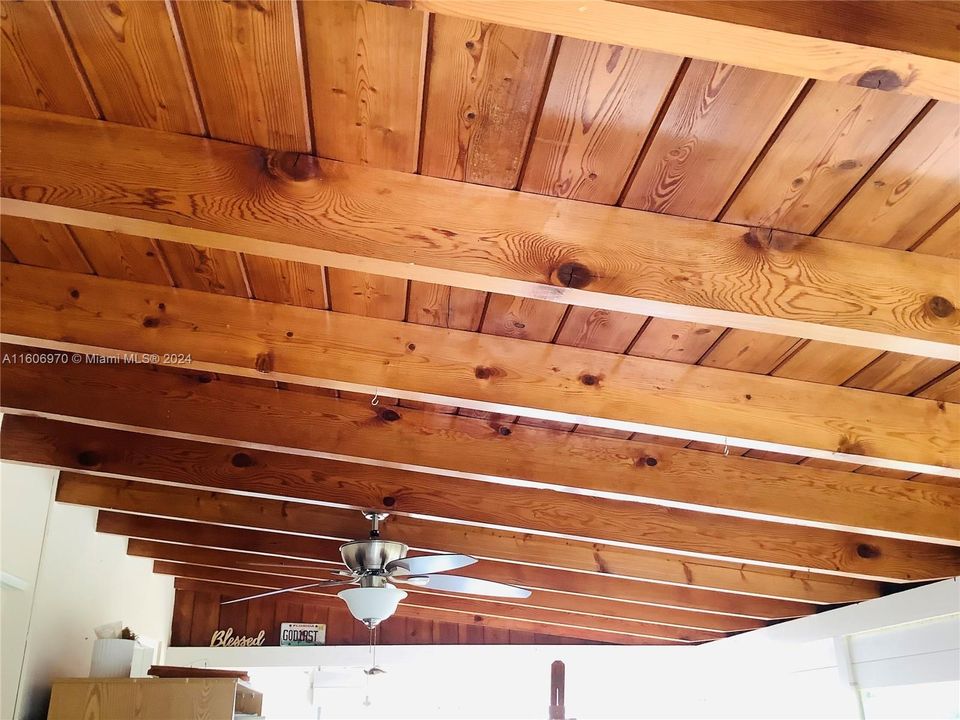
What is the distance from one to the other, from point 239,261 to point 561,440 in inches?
51.6

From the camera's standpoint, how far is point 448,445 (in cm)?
291

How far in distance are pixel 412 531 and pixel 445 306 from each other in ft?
6.76

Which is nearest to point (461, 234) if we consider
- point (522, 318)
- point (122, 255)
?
point (522, 318)

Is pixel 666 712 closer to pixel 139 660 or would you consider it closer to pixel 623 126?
pixel 139 660

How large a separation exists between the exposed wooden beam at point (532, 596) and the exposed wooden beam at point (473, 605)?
0.29m

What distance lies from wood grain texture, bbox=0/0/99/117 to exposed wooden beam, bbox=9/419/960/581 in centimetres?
188

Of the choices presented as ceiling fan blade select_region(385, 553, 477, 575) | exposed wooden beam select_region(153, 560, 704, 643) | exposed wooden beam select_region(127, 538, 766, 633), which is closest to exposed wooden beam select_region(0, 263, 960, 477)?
ceiling fan blade select_region(385, 553, 477, 575)

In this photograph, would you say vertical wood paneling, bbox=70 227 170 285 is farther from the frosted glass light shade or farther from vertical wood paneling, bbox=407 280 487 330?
Answer: the frosted glass light shade

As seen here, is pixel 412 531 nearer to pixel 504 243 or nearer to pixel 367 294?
pixel 367 294

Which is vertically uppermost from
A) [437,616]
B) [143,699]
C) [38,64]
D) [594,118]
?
[38,64]

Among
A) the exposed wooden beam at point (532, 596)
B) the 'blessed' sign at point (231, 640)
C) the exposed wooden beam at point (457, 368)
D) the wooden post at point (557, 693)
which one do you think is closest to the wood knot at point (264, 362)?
the exposed wooden beam at point (457, 368)

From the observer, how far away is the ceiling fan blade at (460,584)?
359 cm

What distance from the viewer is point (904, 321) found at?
74.5 inches

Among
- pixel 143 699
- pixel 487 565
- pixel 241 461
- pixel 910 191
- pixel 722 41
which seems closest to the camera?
pixel 722 41
